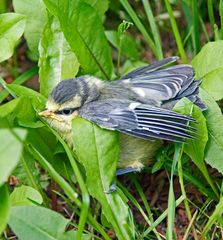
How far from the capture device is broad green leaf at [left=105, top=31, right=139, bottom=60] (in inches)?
103

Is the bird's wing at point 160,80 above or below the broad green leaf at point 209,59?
below

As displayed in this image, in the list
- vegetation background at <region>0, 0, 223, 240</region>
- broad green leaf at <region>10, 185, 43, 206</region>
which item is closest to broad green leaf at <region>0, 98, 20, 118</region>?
vegetation background at <region>0, 0, 223, 240</region>

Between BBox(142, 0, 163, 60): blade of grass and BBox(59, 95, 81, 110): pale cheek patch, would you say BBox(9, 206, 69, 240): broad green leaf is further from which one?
BBox(142, 0, 163, 60): blade of grass

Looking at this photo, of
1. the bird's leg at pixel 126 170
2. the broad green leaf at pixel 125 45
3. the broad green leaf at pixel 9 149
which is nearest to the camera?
the broad green leaf at pixel 9 149

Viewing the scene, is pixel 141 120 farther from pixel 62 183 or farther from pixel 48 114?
pixel 62 183

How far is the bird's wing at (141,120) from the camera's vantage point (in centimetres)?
199

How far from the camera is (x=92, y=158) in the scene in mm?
1822

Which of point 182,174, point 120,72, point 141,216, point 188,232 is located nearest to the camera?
point 188,232

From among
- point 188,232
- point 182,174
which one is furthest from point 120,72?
point 188,232

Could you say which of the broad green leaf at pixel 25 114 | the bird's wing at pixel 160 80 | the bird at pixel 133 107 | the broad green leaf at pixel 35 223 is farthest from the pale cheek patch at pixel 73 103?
the broad green leaf at pixel 35 223

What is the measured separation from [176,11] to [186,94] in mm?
940

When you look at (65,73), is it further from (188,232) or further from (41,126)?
(188,232)

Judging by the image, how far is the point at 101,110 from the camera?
6.90 feet

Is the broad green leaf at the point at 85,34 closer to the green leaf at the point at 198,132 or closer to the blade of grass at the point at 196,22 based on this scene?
the blade of grass at the point at 196,22
